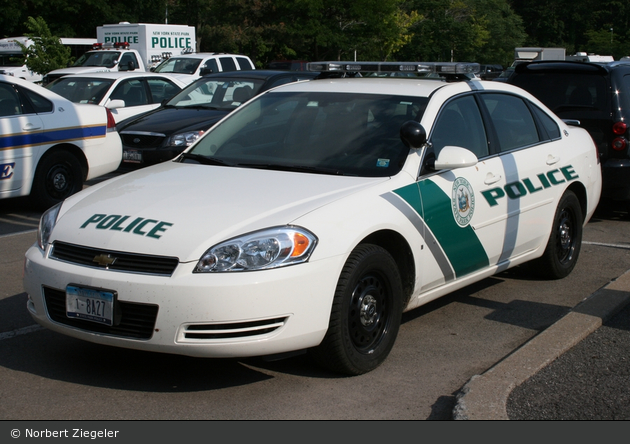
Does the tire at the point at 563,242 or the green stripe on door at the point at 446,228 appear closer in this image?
the green stripe on door at the point at 446,228

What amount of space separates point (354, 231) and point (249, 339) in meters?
0.78

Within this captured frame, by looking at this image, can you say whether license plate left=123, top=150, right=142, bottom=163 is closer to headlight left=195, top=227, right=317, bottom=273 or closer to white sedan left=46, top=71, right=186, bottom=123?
white sedan left=46, top=71, right=186, bottom=123

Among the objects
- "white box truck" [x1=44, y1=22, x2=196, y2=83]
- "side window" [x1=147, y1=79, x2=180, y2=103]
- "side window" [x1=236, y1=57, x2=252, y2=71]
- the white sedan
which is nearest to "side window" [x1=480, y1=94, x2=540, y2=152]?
the white sedan

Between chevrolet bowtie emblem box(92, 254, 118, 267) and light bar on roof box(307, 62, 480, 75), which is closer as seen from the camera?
chevrolet bowtie emblem box(92, 254, 118, 267)

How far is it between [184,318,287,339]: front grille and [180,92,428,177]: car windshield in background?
1217mm

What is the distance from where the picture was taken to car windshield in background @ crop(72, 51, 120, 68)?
2619 centimetres

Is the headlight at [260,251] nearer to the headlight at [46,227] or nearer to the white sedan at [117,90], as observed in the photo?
the headlight at [46,227]

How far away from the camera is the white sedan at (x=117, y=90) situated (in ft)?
43.1

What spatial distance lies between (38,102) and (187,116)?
260 cm

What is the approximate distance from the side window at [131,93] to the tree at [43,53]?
10.7 metres

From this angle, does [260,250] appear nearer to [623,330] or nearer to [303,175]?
[303,175]

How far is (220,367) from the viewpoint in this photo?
443 centimetres

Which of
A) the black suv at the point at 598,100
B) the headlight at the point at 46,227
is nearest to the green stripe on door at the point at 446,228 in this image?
the headlight at the point at 46,227

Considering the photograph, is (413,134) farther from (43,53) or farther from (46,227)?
(43,53)
